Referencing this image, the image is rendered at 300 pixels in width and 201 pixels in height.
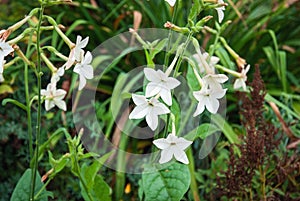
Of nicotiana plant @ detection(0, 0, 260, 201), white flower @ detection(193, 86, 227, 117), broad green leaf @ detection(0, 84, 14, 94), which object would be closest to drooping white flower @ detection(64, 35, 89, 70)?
nicotiana plant @ detection(0, 0, 260, 201)

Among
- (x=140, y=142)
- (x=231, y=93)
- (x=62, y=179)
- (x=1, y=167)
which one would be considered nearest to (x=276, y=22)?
(x=231, y=93)

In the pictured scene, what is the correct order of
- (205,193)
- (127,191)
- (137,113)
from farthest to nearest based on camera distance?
(127,191), (205,193), (137,113)

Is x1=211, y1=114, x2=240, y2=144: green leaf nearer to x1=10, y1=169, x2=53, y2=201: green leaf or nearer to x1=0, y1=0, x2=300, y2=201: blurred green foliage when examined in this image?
x1=0, y1=0, x2=300, y2=201: blurred green foliage

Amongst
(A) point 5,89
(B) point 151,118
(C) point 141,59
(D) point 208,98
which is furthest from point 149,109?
(C) point 141,59

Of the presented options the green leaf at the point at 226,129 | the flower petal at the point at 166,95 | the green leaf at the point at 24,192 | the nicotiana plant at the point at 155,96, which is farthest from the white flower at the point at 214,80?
the green leaf at the point at 226,129

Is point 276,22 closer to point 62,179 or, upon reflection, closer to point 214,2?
point 62,179
